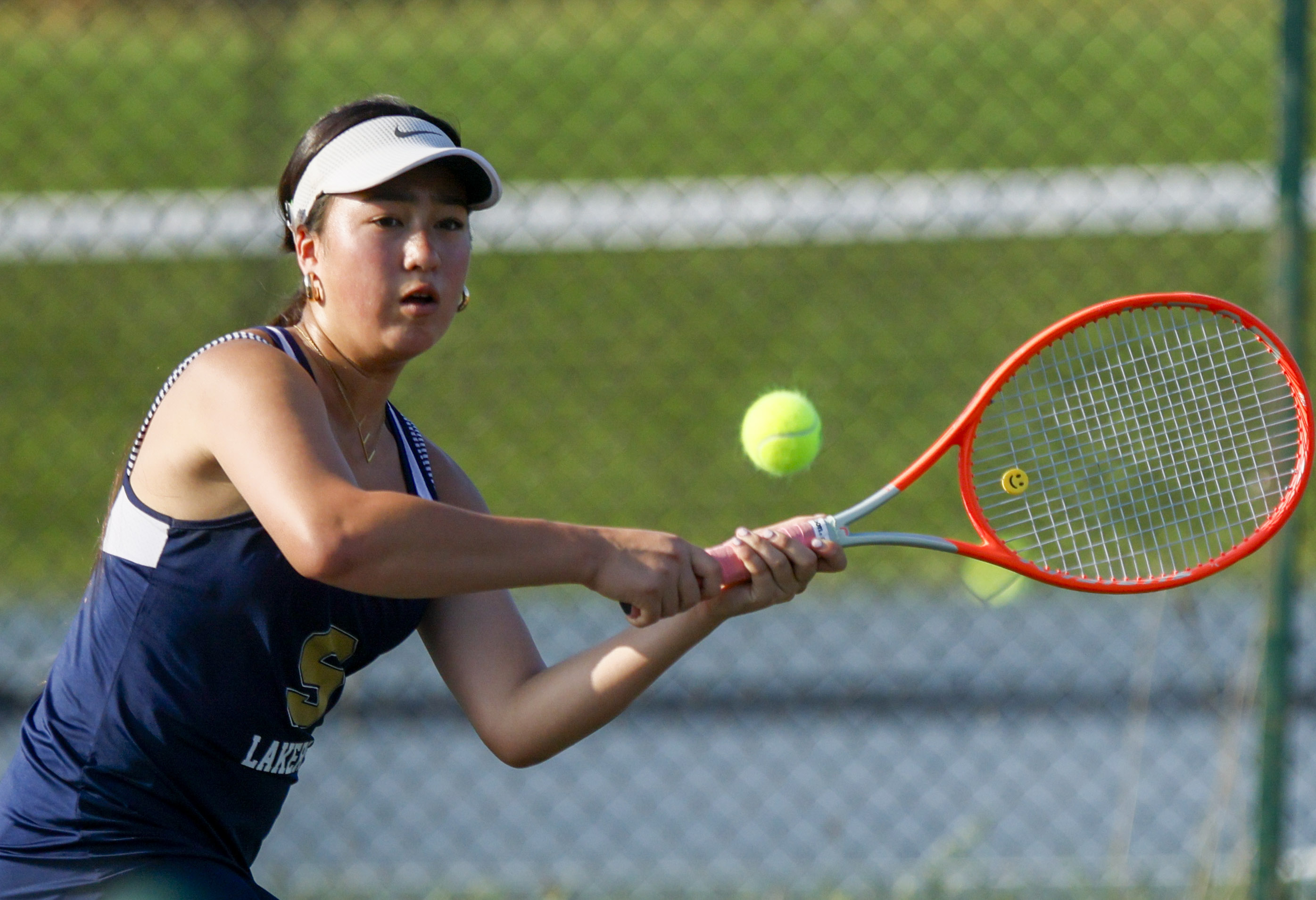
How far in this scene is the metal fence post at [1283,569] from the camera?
3.27 meters

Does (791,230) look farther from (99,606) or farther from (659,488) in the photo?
(99,606)

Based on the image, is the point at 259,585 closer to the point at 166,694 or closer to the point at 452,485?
the point at 166,694

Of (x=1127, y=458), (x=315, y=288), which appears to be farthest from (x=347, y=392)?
(x=1127, y=458)

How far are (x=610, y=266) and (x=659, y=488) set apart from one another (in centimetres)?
183

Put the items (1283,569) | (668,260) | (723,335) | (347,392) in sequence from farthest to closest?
1. (668,260)
2. (723,335)
3. (1283,569)
4. (347,392)

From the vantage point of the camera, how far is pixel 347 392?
200 centimetres

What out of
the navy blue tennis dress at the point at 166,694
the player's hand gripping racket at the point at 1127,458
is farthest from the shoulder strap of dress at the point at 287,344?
the player's hand gripping racket at the point at 1127,458

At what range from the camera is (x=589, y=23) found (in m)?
8.26

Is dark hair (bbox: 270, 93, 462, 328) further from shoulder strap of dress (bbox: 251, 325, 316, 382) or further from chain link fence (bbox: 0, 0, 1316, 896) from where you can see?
chain link fence (bbox: 0, 0, 1316, 896)

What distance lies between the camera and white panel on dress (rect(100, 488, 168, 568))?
6.10 ft

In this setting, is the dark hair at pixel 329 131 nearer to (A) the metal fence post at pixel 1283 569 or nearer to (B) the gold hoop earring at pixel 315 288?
(B) the gold hoop earring at pixel 315 288

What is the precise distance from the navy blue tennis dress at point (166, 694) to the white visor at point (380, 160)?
0.21m

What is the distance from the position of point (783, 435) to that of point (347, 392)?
82 cm

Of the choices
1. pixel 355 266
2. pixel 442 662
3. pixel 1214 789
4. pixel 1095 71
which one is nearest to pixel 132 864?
pixel 442 662
